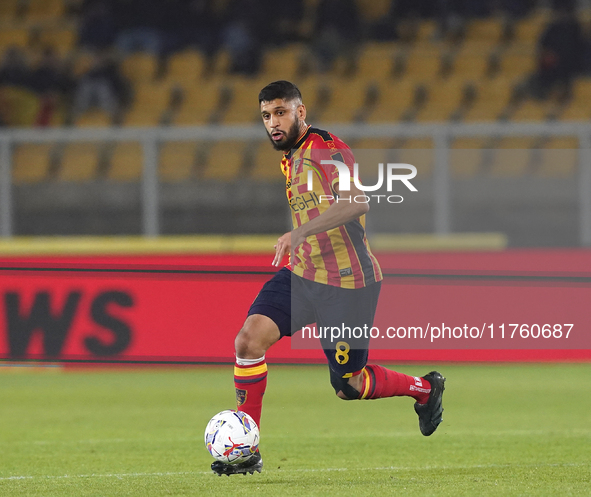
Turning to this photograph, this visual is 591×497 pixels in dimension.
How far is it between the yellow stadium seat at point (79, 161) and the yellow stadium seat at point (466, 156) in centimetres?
350

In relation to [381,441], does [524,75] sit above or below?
above

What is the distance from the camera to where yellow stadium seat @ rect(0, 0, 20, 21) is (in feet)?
57.1

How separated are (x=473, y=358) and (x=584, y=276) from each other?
2299 mm

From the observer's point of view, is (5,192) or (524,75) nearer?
(5,192)

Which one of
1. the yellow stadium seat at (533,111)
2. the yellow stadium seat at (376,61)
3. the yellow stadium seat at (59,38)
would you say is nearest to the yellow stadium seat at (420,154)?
the yellow stadium seat at (533,111)

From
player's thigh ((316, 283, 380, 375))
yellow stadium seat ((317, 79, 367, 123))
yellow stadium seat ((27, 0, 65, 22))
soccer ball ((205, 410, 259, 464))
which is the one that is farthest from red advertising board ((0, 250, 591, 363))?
yellow stadium seat ((27, 0, 65, 22))

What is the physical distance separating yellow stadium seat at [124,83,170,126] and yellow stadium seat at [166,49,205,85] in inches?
20.9

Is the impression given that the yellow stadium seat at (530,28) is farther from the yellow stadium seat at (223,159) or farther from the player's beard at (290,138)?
the player's beard at (290,138)

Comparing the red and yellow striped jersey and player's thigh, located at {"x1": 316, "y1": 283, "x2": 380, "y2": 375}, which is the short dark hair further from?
player's thigh, located at {"x1": 316, "y1": 283, "x2": 380, "y2": 375}

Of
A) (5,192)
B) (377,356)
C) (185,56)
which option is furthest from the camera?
(185,56)

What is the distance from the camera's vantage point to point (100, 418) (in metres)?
7.89

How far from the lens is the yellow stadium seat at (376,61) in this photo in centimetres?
1557

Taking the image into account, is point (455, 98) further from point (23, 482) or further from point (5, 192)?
point (23, 482)

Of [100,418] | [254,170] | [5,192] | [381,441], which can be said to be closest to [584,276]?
[254,170]
